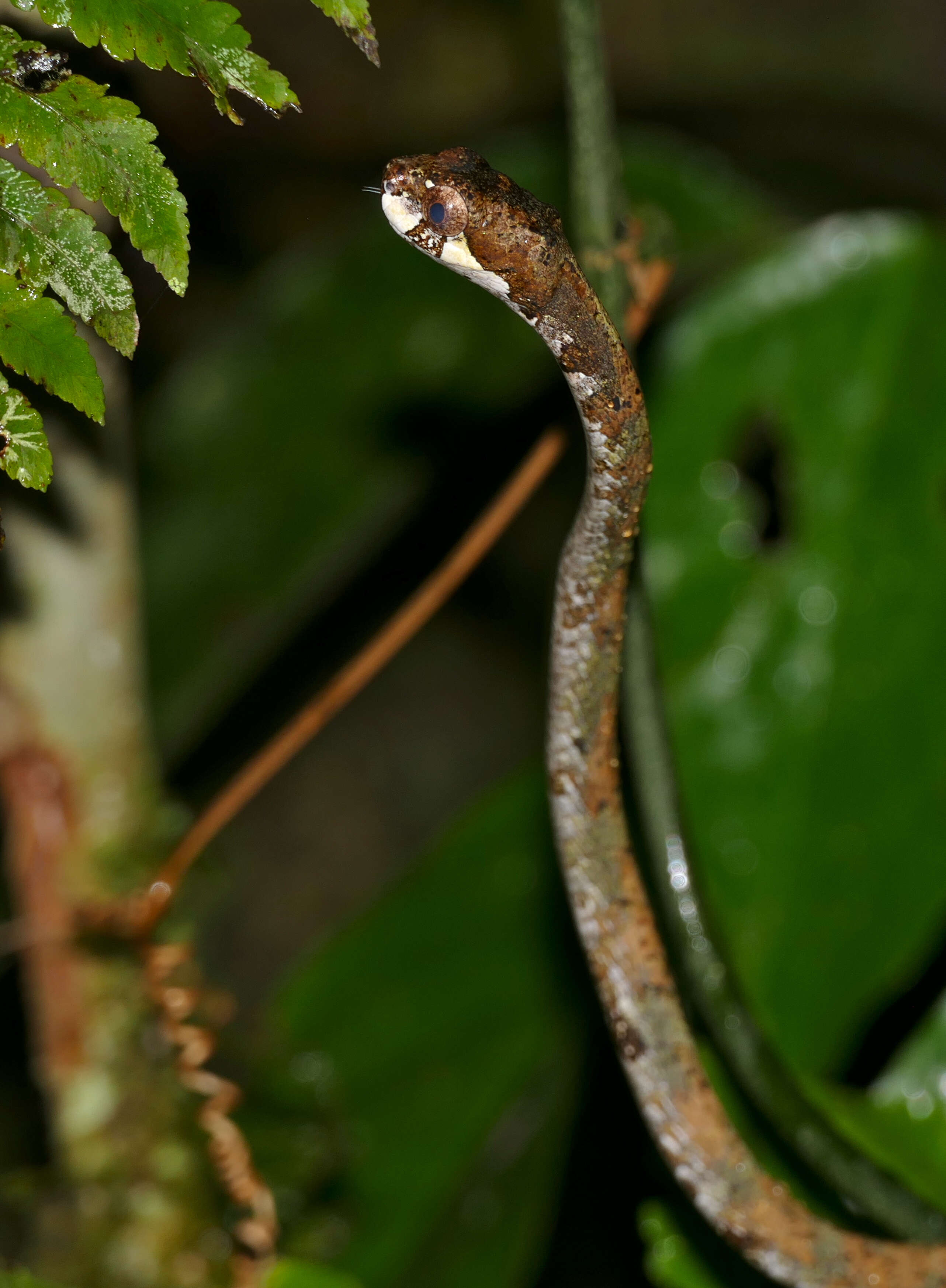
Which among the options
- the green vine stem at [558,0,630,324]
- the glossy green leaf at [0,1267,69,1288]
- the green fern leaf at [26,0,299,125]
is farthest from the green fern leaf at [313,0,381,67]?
the glossy green leaf at [0,1267,69,1288]

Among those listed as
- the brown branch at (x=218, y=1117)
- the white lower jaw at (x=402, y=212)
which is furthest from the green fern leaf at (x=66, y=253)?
the brown branch at (x=218, y=1117)

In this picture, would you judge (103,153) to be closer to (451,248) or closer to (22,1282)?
(451,248)

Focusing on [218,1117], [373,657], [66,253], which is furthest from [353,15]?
[218,1117]

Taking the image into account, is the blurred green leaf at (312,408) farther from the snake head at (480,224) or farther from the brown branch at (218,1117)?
the snake head at (480,224)

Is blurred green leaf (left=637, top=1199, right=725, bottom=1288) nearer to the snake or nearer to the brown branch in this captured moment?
the snake

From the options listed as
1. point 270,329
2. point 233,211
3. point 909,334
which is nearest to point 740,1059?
point 909,334

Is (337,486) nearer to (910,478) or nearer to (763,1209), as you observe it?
(910,478)

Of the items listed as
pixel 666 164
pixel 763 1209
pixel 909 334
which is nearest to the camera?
pixel 763 1209
